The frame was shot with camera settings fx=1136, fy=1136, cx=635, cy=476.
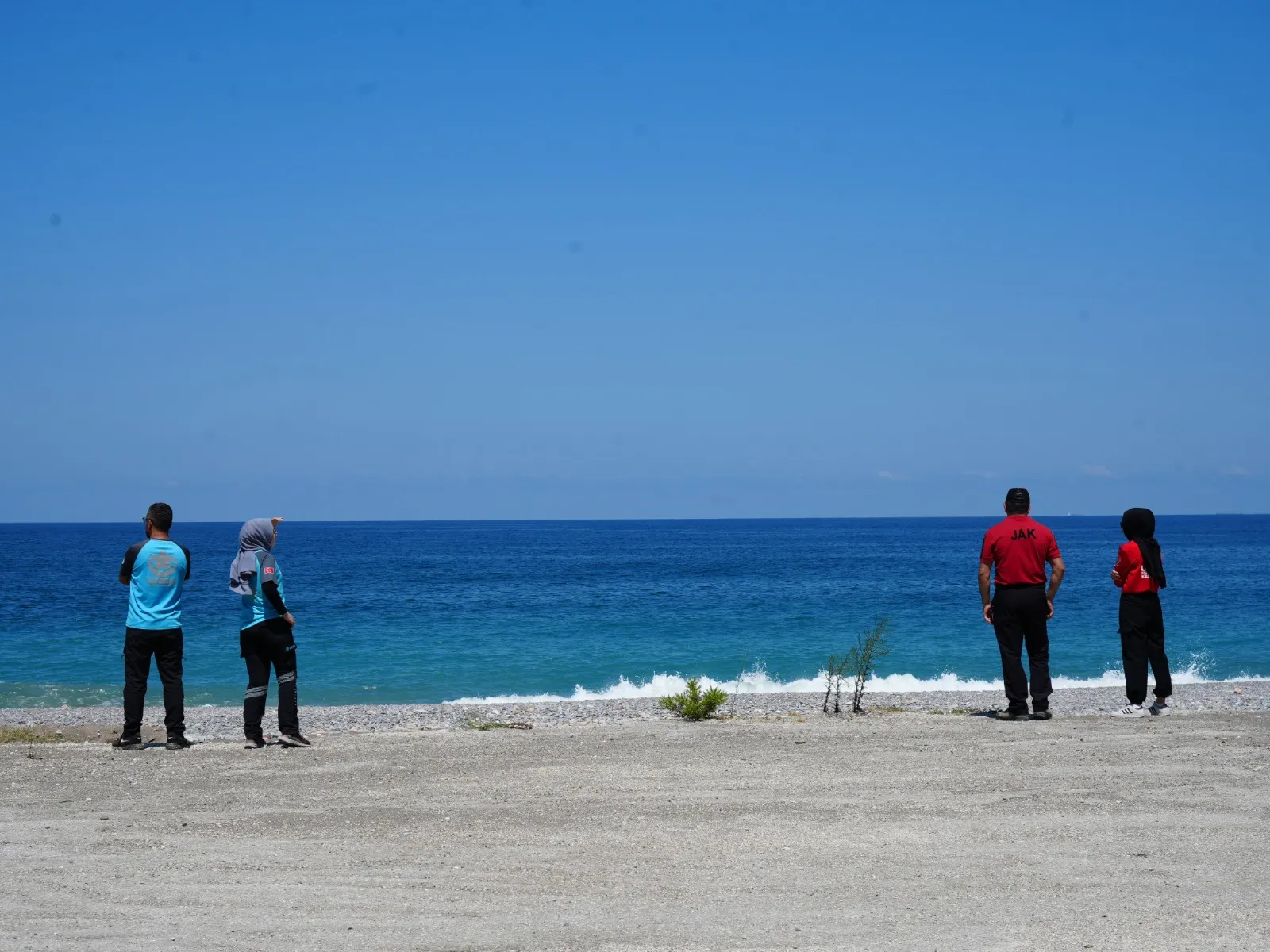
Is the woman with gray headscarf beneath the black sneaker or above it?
above

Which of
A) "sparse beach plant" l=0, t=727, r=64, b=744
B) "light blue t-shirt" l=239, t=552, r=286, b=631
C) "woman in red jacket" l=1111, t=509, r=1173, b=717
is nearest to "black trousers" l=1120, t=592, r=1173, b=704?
"woman in red jacket" l=1111, t=509, r=1173, b=717

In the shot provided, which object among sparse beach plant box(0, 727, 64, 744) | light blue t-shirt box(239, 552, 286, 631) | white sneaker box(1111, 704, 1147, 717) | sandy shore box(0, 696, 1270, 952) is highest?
light blue t-shirt box(239, 552, 286, 631)

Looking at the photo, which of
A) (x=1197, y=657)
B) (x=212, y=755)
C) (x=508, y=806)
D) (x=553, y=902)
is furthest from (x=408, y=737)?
(x=1197, y=657)

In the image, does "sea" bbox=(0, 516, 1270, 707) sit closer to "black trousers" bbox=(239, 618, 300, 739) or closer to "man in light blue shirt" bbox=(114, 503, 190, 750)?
"man in light blue shirt" bbox=(114, 503, 190, 750)

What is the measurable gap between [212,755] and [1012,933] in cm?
695

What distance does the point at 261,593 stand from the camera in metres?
9.81

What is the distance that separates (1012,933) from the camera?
4.82 meters

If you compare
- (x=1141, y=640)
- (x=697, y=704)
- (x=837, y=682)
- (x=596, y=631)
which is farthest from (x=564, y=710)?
(x=596, y=631)

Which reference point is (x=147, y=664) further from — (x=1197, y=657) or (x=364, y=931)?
(x=1197, y=657)

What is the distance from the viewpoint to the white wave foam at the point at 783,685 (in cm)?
2077

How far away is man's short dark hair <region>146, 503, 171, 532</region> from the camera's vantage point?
32.8 ft

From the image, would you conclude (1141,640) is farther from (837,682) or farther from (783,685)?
(783,685)

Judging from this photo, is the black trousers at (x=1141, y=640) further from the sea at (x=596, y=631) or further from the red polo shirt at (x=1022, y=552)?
the sea at (x=596, y=631)

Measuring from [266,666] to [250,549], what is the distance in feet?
3.44
